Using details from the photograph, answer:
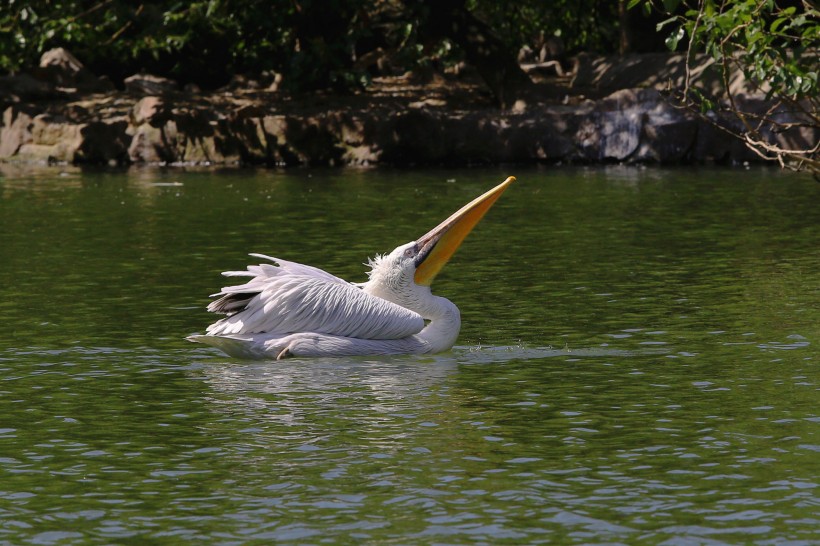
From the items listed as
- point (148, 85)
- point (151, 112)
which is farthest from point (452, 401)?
point (148, 85)

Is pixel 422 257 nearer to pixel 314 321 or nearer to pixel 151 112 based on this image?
pixel 314 321

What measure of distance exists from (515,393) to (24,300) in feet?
15.9

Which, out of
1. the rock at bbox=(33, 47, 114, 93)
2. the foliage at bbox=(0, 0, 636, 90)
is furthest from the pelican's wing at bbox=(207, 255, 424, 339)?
the rock at bbox=(33, 47, 114, 93)

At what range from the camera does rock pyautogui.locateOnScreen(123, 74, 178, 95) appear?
99.6 feet

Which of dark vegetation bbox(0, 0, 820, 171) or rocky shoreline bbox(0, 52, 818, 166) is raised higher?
dark vegetation bbox(0, 0, 820, 171)

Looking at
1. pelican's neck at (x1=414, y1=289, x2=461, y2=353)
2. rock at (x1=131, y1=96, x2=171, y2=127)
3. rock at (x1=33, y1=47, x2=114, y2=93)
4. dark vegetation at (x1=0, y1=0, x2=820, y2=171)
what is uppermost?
dark vegetation at (x1=0, y1=0, x2=820, y2=171)

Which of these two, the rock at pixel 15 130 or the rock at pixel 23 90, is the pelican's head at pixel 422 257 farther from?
the rock at pixel 23 90

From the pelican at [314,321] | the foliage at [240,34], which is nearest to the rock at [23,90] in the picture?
the foliage at [240,34]

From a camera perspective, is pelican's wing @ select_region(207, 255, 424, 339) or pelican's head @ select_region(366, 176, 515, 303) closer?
pelican's wing @ select_region(207, 255, 424, 339)

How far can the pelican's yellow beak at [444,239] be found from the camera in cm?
998

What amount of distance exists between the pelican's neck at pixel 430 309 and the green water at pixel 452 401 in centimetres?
14

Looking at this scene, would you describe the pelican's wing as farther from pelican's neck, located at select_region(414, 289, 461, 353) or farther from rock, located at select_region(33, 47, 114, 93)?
rock, located at select_region(33, 47, 114, 93)

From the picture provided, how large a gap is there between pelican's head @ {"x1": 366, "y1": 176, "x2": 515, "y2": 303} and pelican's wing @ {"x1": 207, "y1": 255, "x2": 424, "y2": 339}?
0.27 meters

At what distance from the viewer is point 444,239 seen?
1007cm
